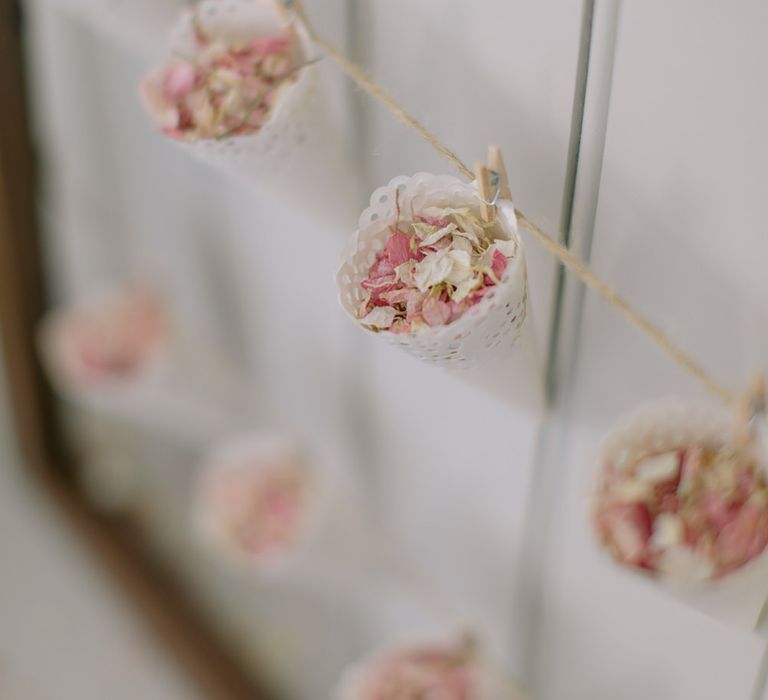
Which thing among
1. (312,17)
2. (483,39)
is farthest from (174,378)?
(483,39)

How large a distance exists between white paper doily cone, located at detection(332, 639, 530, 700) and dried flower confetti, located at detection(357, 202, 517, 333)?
0.44 m

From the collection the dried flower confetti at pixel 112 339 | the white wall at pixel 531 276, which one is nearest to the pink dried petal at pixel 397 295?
the white wall at pixel 531 276

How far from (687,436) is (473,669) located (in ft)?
1.22

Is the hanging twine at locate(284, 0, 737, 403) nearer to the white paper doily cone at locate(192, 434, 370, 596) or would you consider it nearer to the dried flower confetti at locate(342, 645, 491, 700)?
the dried flower confetti at locate(342, 645, 491, 700)

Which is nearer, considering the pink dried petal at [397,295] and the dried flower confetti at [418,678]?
the pink dried petal at [397,295]

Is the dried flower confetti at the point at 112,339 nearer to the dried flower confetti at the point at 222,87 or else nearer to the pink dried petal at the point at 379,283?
the dried flower confetti at the point at 222,87

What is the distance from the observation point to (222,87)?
61 cm

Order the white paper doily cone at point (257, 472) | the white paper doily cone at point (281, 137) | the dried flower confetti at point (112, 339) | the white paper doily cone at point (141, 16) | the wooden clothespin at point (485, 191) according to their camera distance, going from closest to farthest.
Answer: the wooden clothespin at point (485, 191)
the white paper doily cone at point (281, 137)
the white paper doily cone at point (141, 16)
the white paper doily cone at point (257, 472)
the dried flower confetti at point (112, 339)

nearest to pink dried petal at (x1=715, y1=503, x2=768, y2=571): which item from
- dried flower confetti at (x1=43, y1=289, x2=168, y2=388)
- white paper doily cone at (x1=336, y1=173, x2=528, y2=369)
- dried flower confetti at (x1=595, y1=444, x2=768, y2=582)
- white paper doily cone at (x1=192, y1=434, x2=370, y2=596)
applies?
dried flower confetti at (x1=595, y1=444, x2=768, y2=582)

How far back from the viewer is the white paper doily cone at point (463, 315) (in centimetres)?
50

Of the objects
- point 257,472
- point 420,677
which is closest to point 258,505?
point 257,472

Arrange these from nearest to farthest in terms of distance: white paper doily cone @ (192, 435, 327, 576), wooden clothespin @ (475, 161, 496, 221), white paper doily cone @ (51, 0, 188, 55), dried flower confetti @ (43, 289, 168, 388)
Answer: wooden clothespin @ (475, 161, 496, 221)
white paper doily cone @ (51, 0, 188, 55)
white paper doily cone @ (192, 435, 327, 576)
dried flower confetti @ (43, 289, 168, 388)

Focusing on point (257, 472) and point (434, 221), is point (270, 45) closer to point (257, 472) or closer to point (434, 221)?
point (434, 221)

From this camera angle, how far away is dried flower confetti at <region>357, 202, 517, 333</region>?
49 centimetres
